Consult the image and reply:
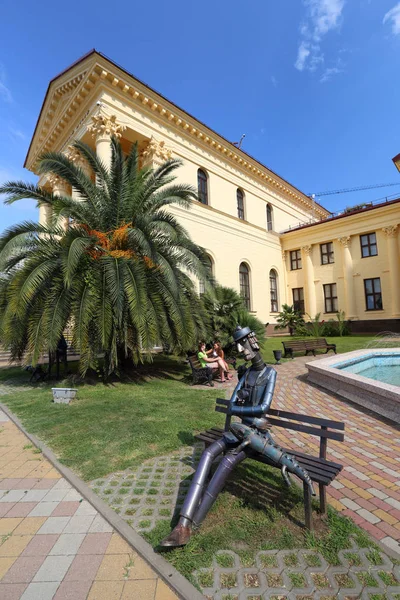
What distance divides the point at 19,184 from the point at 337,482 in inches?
420

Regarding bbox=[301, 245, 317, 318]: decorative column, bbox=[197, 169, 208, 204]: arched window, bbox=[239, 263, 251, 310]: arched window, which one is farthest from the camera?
bbox=[301, 245, 317, 318]: decorative column

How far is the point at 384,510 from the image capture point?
2.93 metres

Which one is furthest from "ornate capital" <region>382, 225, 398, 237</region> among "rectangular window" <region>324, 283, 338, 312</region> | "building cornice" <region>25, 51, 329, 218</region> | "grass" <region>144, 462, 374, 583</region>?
"grass" <region>144, 462, 374, 583</region>

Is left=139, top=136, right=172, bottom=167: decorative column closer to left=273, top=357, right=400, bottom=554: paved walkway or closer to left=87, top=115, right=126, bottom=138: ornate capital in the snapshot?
left=87, top=115, right=126, bottom=138: ornate capital

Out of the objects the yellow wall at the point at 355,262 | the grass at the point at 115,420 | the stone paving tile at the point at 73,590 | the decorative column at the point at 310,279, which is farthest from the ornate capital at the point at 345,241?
the stone paving tile at the point at 73,590

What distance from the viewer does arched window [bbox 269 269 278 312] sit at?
2841 cm

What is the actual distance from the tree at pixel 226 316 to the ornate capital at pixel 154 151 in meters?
10.4

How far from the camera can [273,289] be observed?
94.5 ft

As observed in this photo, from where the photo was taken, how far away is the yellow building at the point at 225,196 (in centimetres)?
1717

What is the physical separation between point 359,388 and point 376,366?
15.5 ft

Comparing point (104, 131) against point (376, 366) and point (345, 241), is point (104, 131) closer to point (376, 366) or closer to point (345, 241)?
point (376, 366)

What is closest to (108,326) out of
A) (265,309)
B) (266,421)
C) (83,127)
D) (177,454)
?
(177,454)

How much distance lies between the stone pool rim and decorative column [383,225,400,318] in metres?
17.9

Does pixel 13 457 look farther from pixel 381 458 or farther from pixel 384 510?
pixel 381 458
